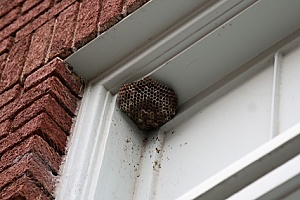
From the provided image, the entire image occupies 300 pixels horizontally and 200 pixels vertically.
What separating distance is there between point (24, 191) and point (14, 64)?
0.68 meters

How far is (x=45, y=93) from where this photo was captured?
2691 millimetres

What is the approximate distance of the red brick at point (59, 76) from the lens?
276 cm

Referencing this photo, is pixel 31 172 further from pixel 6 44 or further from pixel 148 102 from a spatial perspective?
pixel 6 44

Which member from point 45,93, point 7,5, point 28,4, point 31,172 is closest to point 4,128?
point 45,93

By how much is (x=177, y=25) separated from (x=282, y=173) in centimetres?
77

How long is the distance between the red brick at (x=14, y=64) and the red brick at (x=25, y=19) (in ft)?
0.37

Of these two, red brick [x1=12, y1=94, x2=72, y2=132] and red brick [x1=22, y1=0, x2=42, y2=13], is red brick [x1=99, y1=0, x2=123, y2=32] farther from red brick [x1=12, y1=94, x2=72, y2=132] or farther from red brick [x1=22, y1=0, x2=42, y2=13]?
red brick [x1=22, y1=0, x2=42, y2=13]

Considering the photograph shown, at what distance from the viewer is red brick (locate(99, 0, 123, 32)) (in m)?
2.77

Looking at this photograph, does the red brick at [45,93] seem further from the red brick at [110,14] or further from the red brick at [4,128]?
the red brick at [110,14]

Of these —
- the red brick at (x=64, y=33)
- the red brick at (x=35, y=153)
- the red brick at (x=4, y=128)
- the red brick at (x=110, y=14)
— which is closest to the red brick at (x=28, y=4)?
the red brick at (x=64, y=33)

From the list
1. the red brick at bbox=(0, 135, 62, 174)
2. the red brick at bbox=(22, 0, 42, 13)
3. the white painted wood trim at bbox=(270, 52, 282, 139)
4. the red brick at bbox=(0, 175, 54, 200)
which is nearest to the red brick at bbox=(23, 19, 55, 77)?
the red brick at bbox=(22, 0, 42, 13)

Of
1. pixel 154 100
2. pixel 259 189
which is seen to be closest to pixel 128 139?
pixel 154 100

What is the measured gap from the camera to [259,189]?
2.09 meters

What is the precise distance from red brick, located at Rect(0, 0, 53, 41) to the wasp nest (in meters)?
0.56
